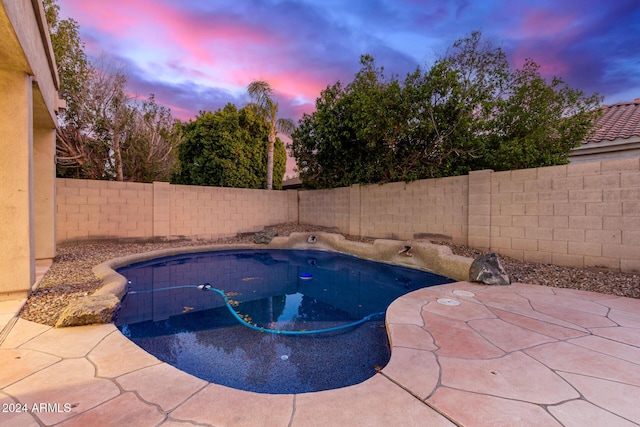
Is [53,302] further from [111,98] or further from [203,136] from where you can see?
[203,136]

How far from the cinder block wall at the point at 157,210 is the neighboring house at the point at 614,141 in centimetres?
1025

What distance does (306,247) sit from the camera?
9.28m

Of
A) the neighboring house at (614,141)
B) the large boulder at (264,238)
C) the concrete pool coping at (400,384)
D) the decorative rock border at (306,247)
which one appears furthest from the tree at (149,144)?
the neighboring house at (614,141)

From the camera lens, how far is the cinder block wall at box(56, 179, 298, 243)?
24.3 feet

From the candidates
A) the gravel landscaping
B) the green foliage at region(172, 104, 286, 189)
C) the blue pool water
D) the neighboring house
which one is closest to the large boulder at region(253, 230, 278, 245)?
the blue pool water

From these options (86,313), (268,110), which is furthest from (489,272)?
(268,110)

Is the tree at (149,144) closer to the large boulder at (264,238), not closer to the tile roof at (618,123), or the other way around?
the large boulder at (264,238)

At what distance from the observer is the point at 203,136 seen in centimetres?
1310

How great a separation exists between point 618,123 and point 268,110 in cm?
1258

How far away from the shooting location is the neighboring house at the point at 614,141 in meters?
6.98

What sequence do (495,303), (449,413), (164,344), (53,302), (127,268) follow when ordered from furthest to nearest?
1. (127,268)
2. (495,303)
3. (53,302)
4. (164,344)
5. (449,413)

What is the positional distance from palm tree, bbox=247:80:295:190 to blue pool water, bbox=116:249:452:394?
746cm

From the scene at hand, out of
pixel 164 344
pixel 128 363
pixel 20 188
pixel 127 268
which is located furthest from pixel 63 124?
pixel 128 363

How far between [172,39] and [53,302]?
6862 mm
